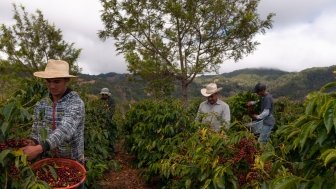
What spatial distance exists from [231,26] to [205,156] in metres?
14.2

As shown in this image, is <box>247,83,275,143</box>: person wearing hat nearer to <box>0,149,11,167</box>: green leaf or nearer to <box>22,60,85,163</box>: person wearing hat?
<box>22,60,85,163</box>: person wearing hat

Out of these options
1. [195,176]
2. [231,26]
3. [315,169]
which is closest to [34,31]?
[231,26]

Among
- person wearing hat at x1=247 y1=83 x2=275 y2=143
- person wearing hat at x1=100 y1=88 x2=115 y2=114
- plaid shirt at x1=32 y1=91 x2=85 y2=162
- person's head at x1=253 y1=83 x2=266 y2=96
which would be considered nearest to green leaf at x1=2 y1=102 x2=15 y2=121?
plaid shirt at x1=32 y1=91 x2=85 y2=162

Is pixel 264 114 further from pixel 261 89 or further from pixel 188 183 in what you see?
pixel 188 183

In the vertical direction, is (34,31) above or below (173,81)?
above

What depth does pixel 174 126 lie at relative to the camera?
746 cm

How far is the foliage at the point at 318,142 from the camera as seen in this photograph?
2.21 meters

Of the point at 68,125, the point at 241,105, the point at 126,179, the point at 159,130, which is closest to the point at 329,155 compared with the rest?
the point at 68,125

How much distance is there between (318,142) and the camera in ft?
7.61

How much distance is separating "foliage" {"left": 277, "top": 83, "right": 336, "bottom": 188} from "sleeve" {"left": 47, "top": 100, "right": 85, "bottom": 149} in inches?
65.7

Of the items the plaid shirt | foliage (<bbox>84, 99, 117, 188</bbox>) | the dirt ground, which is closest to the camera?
the plaid shirt

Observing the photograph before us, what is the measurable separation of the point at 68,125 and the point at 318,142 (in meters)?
1.98

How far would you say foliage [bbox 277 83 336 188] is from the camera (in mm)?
2205

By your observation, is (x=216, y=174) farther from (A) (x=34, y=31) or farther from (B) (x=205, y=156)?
(A) (x=34, y=31)
